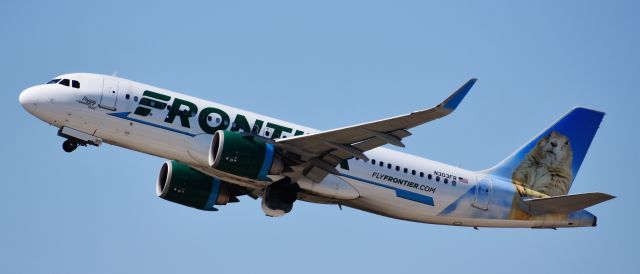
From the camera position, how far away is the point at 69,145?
38.4 metres

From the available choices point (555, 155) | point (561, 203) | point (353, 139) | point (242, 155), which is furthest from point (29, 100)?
point (555, 155)

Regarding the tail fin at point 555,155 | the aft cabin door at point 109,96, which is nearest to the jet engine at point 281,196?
→ the aft cabin door at point 109,96

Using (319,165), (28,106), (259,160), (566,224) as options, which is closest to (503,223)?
(566,224)

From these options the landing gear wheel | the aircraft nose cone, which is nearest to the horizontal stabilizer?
the landing gear wheel

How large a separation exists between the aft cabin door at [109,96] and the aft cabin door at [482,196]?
15163mm

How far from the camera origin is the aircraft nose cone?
1480 inches

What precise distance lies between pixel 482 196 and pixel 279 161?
9559 mm

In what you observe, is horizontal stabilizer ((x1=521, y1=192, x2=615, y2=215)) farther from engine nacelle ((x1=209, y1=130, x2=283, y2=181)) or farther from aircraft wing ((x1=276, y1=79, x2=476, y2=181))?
engine nacelle ((x1=209, y1=130, x2=283, y2=181))

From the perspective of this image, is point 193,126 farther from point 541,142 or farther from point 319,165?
point 541,142

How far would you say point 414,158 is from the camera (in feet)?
136

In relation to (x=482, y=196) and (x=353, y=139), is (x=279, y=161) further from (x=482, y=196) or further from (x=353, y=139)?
(x=482, y=196)

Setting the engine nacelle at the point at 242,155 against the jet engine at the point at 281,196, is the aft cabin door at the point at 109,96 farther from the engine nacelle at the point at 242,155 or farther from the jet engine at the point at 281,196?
the jet engine at the point at 281,196

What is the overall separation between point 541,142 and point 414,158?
284 inches

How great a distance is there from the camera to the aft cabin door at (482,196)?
42.1 m
